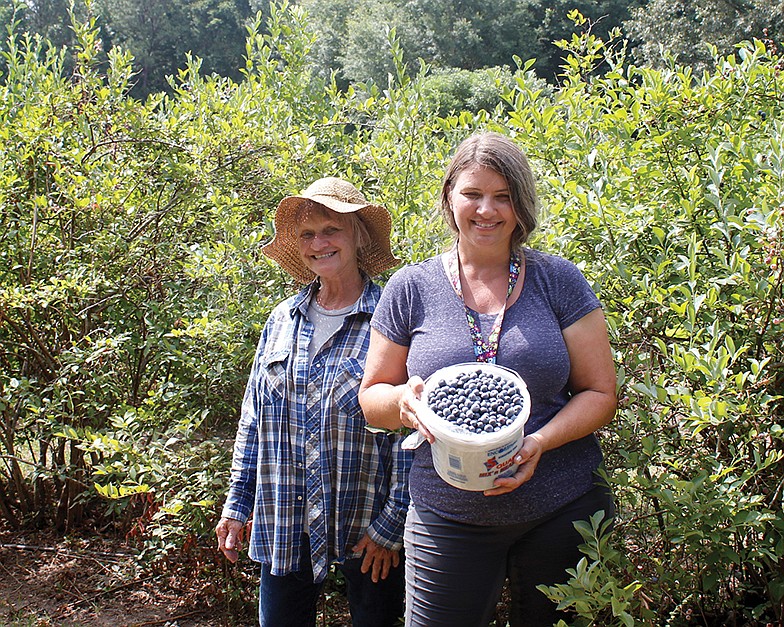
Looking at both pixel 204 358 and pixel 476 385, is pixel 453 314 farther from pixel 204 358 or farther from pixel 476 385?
pixel 204 358

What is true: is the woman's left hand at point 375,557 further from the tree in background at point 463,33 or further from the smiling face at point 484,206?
the tree in background at point 463,33

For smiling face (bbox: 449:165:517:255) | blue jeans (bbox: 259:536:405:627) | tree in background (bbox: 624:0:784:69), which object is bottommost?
tree in background (bbox: 624:0:784:69)

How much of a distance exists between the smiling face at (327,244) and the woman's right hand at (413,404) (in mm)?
643

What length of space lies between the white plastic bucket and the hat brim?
81cm

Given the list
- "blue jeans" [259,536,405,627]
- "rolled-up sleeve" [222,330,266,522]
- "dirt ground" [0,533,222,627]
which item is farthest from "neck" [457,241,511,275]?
"dirt ground" [0,533,222,627]

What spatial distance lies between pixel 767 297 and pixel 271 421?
1.39 m

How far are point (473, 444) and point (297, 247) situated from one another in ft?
3.75

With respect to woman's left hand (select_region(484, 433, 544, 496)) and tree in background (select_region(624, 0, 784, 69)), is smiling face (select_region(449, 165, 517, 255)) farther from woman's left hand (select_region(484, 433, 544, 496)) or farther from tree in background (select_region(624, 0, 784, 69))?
tree in background (select_region(624, 0, 784, 69))

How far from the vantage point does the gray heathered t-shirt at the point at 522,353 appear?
6.11 feet

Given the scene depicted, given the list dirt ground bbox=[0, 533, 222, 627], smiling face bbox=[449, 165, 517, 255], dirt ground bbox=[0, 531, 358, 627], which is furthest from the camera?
dirt ground bbox=[0, 533, 222, 627]

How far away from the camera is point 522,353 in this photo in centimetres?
187

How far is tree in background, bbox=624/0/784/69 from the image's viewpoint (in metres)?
22.3

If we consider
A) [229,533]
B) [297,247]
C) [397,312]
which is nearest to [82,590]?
[229,533]

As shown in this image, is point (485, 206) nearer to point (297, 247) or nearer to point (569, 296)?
point (569, 296)
